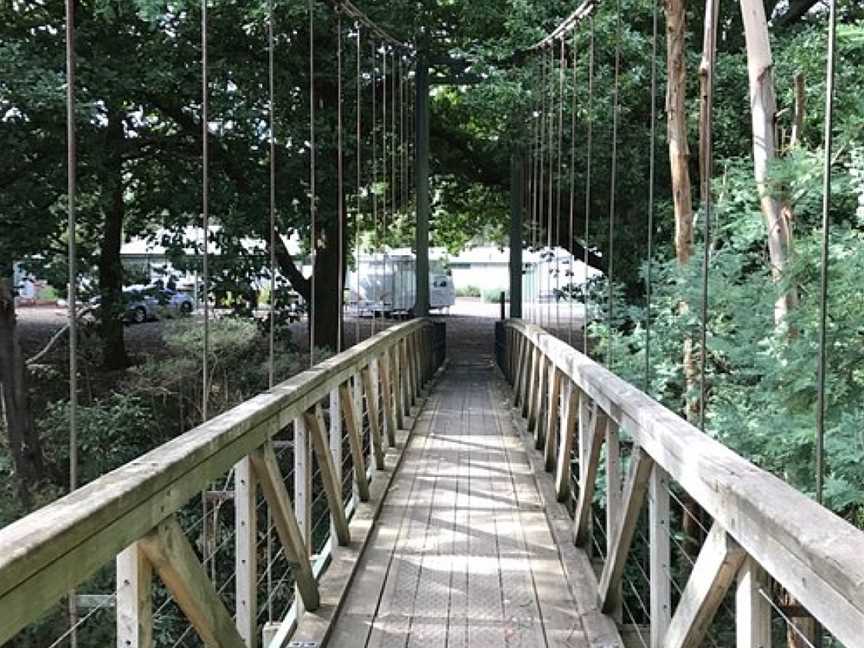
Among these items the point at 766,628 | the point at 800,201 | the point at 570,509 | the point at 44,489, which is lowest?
the point at 44,489

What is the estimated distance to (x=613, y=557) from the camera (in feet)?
7.59

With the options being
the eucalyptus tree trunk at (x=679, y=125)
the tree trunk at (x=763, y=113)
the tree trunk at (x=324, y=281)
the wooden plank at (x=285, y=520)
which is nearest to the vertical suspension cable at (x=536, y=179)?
Answer: the eucalyptus tree trunk at (x=679, y=125)

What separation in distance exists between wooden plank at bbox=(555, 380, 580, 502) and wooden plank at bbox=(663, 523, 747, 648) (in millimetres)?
1604

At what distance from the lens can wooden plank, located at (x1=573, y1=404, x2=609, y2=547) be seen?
2.64 meters

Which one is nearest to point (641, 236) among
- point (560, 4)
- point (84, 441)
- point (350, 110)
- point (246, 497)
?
point (560, 4)

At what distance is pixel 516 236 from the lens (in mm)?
11227

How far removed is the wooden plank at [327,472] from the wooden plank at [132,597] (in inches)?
48.3

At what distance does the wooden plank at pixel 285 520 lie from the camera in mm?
1990

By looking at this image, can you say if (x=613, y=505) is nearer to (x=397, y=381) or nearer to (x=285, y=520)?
(x=285, y=520)

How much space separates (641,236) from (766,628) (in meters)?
8.12

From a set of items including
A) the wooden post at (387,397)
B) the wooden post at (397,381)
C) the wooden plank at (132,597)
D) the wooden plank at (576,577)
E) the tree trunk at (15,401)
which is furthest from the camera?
the tree trunk at (15,401)

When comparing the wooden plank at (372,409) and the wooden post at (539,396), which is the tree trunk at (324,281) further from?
the wooden plank at (372,409)

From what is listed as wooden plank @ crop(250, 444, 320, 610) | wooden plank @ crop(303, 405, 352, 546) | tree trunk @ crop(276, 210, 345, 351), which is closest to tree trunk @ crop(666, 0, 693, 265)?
wooden plank @ crop(303, 405, 352, 546)

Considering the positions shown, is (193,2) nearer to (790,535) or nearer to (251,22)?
(251,22)
